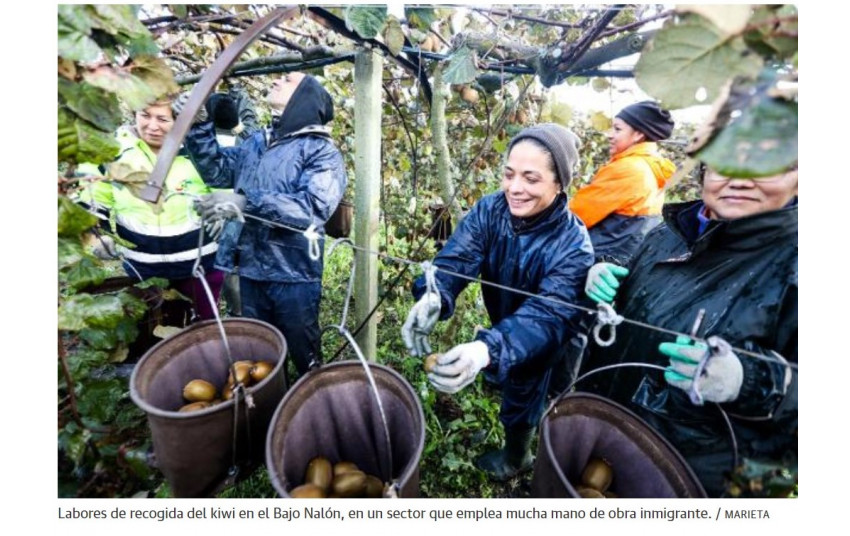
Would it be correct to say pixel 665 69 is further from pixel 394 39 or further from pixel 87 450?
pixel 87 450

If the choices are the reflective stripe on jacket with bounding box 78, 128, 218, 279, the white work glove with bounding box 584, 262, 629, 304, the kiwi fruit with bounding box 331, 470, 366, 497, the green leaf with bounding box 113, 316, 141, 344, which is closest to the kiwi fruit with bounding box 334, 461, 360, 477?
the kiwi fruit with bounding box 331, 470, 366, 497

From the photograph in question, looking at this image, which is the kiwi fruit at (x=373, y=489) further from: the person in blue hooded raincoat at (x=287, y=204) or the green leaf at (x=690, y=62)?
the person in blue hooded raincoat at (x=287, y=204)

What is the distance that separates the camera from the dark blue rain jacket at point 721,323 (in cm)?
109

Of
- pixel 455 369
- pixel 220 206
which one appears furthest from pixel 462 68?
pixel 455 369

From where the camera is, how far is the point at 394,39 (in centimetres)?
164

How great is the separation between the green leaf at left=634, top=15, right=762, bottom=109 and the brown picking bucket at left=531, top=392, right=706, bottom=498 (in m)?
0.74

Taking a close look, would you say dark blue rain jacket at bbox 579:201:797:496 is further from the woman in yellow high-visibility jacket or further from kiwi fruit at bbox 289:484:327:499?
the woman in yellow high-visibility jacket

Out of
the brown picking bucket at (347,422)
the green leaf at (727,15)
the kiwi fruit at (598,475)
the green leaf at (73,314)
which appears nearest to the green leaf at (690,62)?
the green leaf at (727,15)

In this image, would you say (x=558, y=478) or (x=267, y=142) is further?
(x=267, y=142)

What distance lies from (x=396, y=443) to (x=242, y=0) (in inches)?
57.7

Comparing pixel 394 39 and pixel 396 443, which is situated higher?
pixel 394 39

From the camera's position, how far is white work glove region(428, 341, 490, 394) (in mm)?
1271

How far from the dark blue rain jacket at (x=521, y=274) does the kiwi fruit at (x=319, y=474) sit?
63cm

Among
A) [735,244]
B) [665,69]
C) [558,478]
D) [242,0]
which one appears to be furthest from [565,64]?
[558,478]
